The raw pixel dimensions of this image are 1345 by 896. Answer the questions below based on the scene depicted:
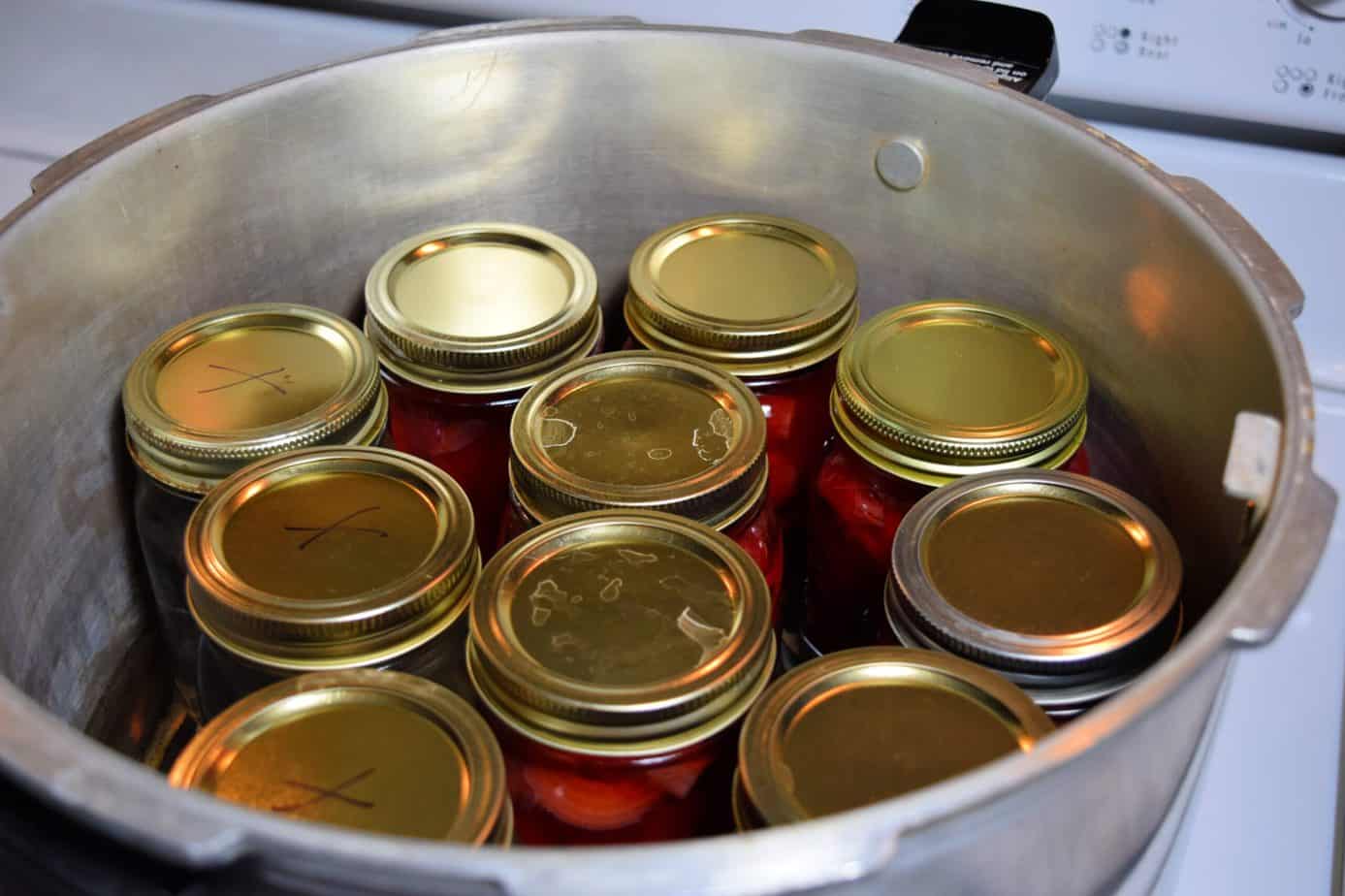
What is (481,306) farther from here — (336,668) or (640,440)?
(336,668)

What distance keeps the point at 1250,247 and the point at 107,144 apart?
21.7 inches

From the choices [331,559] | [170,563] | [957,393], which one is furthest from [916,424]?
[170,563]

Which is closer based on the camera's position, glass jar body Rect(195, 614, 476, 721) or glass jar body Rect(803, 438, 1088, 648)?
glass jar body Rect(195, 614, 476, 721)

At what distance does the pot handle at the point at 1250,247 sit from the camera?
56 centimetres

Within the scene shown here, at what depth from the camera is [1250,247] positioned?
1.96ft

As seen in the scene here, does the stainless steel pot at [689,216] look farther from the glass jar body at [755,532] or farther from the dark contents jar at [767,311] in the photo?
the glass jar body at [755,532]

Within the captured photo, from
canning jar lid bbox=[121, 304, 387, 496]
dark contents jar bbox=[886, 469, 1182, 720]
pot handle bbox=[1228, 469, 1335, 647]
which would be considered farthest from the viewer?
canning jar lid bbox=[121, 304, 387, 496]

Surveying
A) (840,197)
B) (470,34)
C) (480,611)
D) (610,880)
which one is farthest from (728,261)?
(610,880)

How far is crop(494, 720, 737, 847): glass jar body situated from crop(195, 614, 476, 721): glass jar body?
61 mm

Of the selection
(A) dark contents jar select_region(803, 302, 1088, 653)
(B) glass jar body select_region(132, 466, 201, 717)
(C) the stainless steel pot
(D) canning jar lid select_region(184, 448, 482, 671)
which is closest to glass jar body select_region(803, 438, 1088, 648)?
(A) dark contents jar select_region(803, 302, 1088, 653)

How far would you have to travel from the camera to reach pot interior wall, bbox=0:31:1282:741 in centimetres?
62

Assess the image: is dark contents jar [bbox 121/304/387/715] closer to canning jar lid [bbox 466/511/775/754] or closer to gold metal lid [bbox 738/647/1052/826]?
canning jar lid [bbox 466/511/775/754]

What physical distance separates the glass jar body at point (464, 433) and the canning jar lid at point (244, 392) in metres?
0.03

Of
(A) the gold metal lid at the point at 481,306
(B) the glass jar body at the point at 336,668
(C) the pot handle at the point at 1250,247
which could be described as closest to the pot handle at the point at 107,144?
(A) the gold metal lid at the point at 481,306
